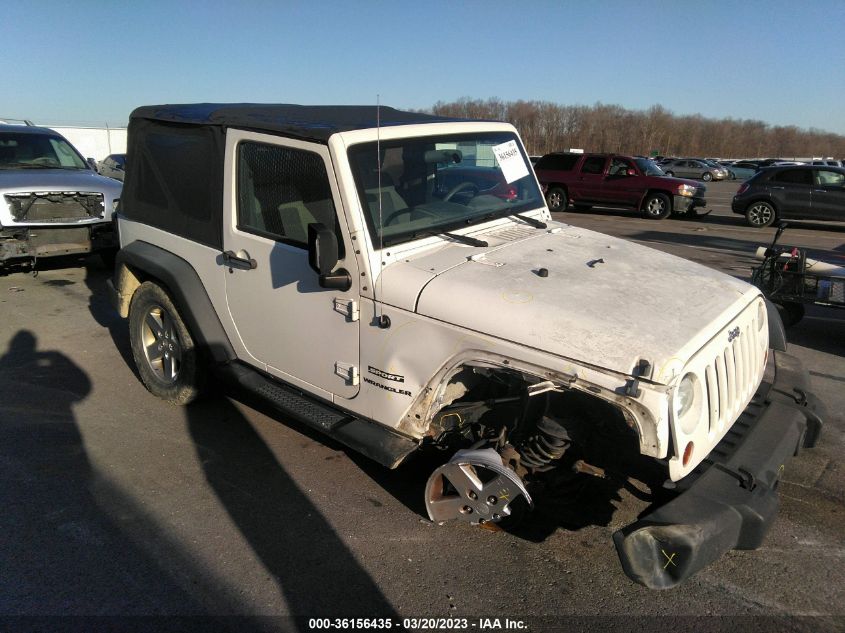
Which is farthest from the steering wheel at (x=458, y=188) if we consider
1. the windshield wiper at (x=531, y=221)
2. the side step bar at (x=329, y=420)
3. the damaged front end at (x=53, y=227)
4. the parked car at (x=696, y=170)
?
the parked car at (x=696, y=170)

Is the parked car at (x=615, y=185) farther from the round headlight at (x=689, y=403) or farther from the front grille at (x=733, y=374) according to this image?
the round headlight at (x=689, y=403)

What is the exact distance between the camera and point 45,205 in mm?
8031

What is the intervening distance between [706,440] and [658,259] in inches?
53.4

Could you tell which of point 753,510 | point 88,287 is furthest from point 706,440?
point 88,287

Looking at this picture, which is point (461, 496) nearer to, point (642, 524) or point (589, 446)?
point (589, 446)

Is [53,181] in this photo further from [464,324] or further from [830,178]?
[830,178]

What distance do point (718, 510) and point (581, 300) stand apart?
102 cm

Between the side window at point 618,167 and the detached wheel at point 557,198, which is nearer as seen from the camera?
the side window at point 618,167

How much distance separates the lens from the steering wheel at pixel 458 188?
3.79 metres

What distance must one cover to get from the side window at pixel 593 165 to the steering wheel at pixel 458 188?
1600 cm

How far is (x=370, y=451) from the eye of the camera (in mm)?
3148

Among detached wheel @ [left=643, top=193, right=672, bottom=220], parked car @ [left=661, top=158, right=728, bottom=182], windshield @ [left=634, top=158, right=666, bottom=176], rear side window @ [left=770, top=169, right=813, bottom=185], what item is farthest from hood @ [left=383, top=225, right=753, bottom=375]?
parked car @ [left=661, top=158, right=728, bottom=182]

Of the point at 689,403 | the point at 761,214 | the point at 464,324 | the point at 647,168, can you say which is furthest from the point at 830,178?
the point at 464,324

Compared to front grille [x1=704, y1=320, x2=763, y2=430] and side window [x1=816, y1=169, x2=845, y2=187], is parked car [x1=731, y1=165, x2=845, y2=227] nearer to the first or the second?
side window [x1=816, y1=169, x2=845, y2=187]
